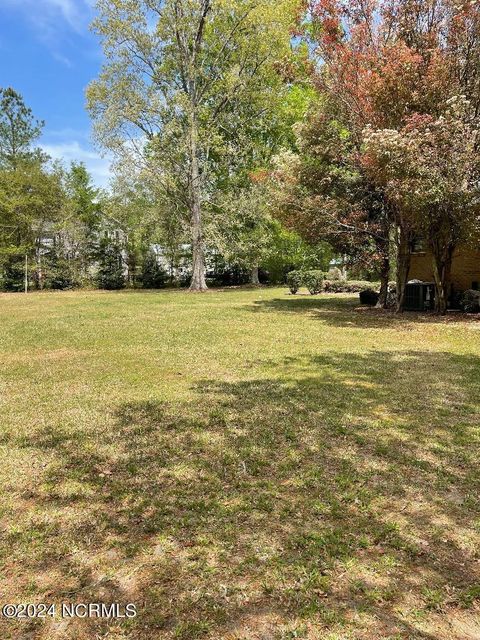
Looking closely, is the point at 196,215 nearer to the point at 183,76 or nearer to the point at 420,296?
the point at 183,76

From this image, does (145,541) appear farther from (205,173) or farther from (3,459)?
(205,173)

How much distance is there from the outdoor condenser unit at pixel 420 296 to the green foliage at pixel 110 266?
22.6 m

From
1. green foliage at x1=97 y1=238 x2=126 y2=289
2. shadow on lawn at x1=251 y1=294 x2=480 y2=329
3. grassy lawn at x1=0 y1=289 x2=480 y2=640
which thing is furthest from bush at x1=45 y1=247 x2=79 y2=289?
grassy lawn at x1=0 y1=289 x2=480 y2=640

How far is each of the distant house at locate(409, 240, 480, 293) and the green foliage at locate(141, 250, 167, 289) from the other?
1973 cm

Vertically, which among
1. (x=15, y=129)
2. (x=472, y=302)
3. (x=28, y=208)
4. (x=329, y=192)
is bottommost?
(x=472, y=302)

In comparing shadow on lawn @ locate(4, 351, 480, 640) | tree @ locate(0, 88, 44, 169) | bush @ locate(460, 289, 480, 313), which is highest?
tree @ locate(0, 88, 44, 169)

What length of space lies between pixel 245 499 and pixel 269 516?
26 centimetres

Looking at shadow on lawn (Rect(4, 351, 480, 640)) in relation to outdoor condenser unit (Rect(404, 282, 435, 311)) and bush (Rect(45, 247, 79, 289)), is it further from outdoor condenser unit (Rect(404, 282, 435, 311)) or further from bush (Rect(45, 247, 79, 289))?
bush (Rect(45, 247, 79, 289))

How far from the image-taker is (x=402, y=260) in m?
13.5

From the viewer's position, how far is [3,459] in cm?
357

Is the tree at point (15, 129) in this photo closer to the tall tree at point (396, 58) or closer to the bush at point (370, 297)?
the tall tree at point (396, 58)

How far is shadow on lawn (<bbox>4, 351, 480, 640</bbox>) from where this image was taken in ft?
6.62

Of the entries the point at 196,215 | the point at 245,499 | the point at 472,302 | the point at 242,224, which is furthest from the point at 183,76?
the point at 245,499

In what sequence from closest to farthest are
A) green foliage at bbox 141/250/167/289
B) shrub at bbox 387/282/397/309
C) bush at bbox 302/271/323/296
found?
shrub at bbox 387/282/397/309, bush at bbox 302/271/323/296, green foliage at bbox 141/250/167/289
